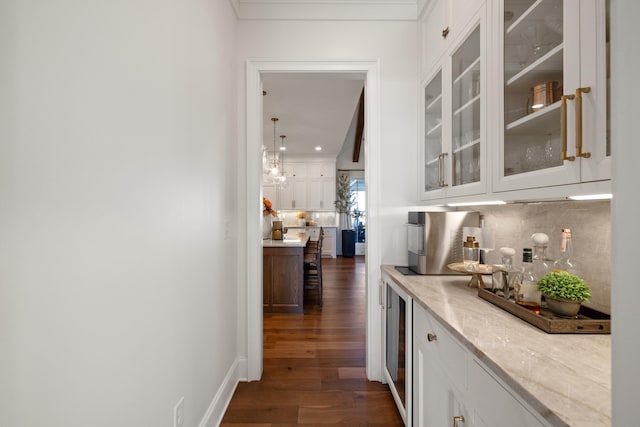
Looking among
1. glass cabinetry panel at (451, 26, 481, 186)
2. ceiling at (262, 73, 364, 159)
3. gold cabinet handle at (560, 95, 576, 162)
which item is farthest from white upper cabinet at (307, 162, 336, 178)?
gold cabinet handle at (560, 95, 576, 162)

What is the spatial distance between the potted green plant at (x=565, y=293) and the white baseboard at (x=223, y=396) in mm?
1719

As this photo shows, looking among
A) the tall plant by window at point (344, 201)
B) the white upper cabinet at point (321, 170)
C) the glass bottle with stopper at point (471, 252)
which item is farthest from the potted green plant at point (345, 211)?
the glass bottle with stopper at point (471, 252)

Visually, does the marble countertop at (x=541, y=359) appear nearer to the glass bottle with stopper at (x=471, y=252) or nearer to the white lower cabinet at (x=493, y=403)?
the white lower cabinet at (x=493, y=403)

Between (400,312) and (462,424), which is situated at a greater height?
(400,312)

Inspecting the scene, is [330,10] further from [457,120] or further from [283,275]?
[283,275]

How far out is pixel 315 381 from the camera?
238 cm

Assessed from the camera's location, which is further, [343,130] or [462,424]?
[343,130]

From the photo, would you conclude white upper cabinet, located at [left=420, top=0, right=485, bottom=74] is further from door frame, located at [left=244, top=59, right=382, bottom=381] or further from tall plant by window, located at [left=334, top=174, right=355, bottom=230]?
tall plant by window, located at [left=334, top=174, right=355, bottom=230]

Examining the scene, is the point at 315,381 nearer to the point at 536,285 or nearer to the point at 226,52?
the point at 536,285

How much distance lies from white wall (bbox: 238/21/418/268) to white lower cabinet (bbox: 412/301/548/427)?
100cm

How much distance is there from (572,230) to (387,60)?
173 centimetres

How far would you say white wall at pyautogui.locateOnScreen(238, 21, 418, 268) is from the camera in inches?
94.7

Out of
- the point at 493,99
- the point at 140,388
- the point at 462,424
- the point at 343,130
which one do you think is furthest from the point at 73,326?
the point at 343,130

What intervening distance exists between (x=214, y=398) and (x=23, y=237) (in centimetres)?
160
